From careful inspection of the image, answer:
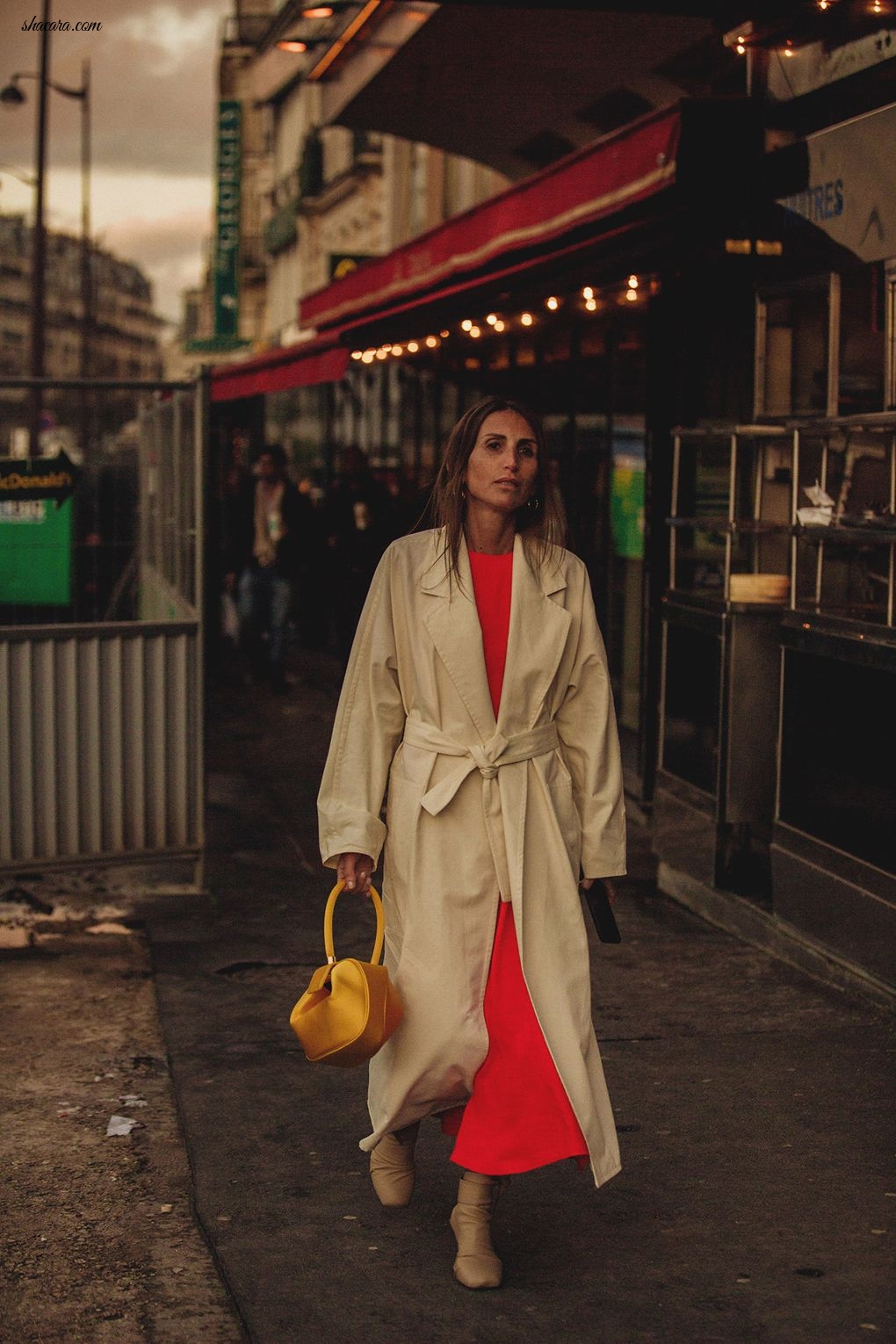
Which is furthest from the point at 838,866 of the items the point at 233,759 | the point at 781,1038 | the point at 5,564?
the point at 233,759

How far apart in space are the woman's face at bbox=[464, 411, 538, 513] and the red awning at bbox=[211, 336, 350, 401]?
22.1 ft

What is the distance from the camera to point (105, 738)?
23.8 feet

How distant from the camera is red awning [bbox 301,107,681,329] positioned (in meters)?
7.89

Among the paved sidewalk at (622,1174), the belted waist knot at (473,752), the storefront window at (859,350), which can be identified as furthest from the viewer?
the storefront window at (859,350)

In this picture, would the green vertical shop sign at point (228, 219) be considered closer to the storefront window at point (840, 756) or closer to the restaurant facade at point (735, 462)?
the restaurant facade at point (735, 462)

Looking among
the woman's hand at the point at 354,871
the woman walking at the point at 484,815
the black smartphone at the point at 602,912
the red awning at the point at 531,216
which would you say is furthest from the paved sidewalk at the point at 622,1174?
the red awning at the point at 531,216

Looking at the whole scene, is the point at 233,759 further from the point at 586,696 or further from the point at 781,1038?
the point at 586,696

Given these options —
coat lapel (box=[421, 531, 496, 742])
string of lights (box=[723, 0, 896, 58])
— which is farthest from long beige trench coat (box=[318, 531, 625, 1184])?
string of lights (box=[723, 0, 896, 58])

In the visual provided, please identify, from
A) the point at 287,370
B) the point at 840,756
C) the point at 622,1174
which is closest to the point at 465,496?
the point at 622,1174

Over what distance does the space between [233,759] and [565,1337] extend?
25.4ft

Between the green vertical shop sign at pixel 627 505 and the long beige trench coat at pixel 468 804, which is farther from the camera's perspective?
the green vertical shop sign at pixel 627 505

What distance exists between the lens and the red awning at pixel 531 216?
25.9 feet

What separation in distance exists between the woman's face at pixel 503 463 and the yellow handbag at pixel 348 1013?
1.03 meters

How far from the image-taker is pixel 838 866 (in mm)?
6066
